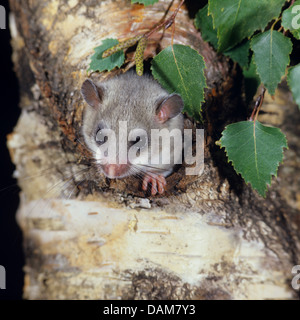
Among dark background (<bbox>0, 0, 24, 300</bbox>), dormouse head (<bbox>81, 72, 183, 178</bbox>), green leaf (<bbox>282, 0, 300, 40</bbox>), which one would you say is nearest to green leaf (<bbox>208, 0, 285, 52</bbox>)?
green leaf (<bbox>282, 0, 300, 40</bbox>)

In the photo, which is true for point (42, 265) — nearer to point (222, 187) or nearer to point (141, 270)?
point (141, 270)

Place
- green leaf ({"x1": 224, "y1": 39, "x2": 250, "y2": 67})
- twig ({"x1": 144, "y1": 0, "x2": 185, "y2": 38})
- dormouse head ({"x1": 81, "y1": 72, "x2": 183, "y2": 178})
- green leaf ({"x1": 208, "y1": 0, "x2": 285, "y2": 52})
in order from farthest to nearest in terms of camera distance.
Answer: dormouse head ({"x1": 81, "y1": 72, "x2": 183, "y2": 178}) < green leaf ({"x1": 224, "y1": 39, "x2": 250, "y2": 67}) < twig ({"x1": 144, "y1": 0, "x2": 185, "y2": 38}) < green leaf ({"x1": 208, "y1": 0, "x2": 285, "y2": 52})

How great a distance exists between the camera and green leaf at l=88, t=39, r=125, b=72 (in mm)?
1745

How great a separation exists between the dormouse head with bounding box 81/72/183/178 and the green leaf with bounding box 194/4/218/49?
397mm

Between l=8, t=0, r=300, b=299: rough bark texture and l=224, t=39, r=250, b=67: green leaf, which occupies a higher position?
l=224, t=39, r=250, b=67: green leaf

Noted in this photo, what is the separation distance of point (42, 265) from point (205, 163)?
1.28 m

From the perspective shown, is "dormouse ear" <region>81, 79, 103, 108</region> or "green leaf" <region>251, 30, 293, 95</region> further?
"dormouse ear" <region>81, 79, 103, 108</region>

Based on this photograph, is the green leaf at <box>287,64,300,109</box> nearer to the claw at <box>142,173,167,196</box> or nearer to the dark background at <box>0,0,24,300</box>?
the claw at <box>142,173,167,196</box>

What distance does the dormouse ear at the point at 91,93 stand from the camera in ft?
6.14

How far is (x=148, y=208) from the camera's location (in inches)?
72.5

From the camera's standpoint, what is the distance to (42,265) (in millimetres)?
2297

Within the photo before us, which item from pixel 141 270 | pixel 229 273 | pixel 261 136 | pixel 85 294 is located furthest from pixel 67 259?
pixel 261 136

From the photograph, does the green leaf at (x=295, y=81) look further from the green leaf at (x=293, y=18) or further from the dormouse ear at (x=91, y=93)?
the dormouse ear at (x=91, y=93)

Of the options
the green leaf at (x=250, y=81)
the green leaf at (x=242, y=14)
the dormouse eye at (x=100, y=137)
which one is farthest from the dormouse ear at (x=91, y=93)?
the green leaf at (x=250, y=81)
